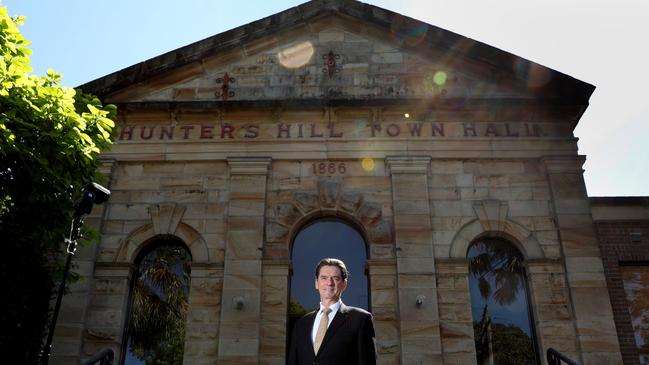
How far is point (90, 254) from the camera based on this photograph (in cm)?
1012

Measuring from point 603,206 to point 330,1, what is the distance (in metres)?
7.12

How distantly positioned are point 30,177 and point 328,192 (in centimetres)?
506

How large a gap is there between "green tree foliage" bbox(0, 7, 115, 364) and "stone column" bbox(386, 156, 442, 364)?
5431 mm

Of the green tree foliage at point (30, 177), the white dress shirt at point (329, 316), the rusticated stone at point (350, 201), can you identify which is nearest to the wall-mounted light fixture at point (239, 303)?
the rusticated stone at point (350, 201)

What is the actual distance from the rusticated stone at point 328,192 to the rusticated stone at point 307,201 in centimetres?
12

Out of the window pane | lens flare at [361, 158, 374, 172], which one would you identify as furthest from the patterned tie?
the window pane

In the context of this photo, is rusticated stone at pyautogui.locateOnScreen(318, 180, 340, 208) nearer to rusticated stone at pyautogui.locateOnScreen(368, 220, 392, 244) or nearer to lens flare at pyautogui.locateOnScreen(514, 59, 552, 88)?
rusticated stone at pyautogui.locateOnScreen(368, 220, 392, 244)

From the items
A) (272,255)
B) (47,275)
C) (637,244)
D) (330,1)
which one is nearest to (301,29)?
(330,1)

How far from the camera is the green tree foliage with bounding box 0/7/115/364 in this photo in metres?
7.82

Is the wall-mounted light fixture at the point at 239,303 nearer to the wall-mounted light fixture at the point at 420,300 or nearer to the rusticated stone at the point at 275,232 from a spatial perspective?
the rusticated stone at the point at 275,232

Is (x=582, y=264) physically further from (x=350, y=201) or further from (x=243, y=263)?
(x=243, y=263)

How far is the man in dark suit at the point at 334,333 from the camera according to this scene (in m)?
4.39

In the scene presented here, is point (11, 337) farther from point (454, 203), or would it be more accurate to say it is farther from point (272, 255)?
point (454, 203)

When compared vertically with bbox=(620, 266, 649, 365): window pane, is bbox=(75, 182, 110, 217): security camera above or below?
above
